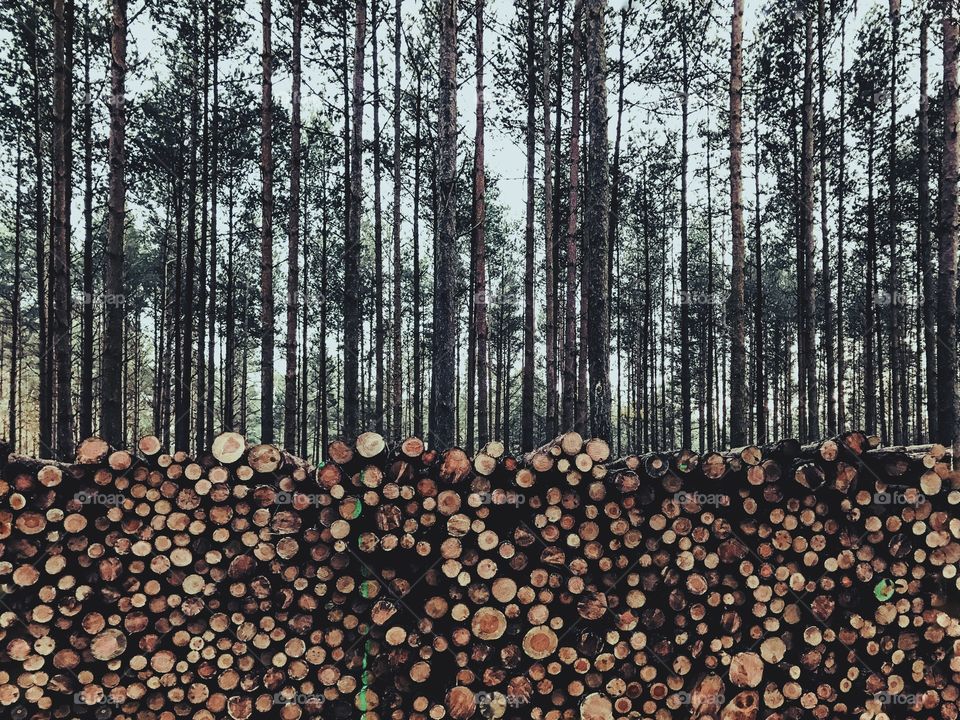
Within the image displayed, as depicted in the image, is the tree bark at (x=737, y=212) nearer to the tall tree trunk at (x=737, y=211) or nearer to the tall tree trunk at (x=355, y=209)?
the tall tree trunk at (x=737, y=211)

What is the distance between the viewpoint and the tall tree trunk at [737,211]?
32.1 feet

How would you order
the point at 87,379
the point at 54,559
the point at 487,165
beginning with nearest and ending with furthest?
1. the point at 54,559
2. the point at 87,379
3. the point at 487,165

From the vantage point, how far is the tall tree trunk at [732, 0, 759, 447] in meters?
9.79

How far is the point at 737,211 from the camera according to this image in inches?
388

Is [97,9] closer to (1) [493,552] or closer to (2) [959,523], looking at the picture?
(1) [493,552]

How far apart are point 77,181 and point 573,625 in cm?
1383

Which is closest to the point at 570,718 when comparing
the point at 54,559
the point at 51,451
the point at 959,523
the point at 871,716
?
the point at 871,716

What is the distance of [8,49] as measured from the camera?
10586 mm

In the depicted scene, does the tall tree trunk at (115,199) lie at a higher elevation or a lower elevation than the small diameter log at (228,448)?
higher

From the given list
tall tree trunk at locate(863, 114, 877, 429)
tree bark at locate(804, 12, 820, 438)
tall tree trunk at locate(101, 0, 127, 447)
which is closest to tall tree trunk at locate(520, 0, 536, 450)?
tree bark at locate(804, 12, 820, 438)

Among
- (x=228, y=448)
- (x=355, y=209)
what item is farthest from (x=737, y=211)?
(x=228, y=448)

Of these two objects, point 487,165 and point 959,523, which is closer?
point 959,523

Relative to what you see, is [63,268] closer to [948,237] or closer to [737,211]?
[737,211]

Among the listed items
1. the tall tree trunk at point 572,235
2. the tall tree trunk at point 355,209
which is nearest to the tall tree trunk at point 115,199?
Answer: the tall tree trunk at point 355,209
